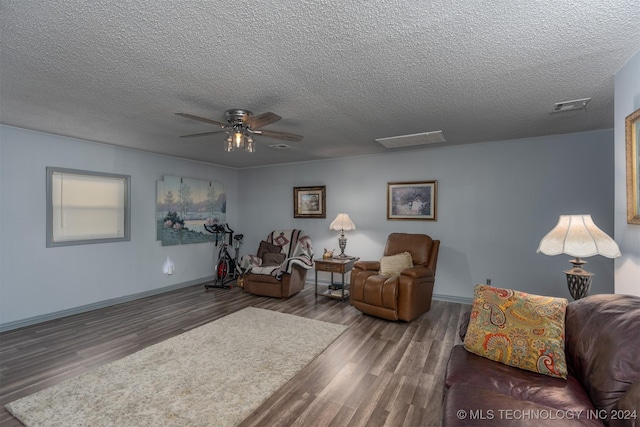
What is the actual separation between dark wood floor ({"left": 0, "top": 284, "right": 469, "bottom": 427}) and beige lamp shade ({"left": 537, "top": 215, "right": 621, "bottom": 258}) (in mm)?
1372

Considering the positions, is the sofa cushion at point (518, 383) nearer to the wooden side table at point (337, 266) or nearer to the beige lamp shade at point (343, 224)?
the wooden side table at point (337, 266)

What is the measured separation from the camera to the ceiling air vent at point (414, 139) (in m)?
3.78

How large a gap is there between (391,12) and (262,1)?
656mm

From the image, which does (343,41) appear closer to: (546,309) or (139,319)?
(546,309)

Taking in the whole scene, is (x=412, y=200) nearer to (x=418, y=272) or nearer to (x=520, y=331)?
(x=418, y=272)

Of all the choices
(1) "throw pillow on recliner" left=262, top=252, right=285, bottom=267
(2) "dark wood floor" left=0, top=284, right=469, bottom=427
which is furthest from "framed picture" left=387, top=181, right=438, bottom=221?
(1) "throw pillow on recliner" left=262, top=252, right=285, bottom=267

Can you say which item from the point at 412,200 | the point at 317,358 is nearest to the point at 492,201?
the point at 412,200

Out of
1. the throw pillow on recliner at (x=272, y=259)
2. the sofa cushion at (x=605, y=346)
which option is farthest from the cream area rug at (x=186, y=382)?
the throw pillow on recliner at (x=272, y=259)

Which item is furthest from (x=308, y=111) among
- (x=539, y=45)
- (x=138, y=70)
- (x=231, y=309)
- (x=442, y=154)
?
(x=231, y=309)

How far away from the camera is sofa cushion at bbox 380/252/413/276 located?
404 cm

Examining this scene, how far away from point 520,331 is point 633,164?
1332mm

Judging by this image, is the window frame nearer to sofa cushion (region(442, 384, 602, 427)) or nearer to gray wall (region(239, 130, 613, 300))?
gray wall (region(239, 130, 613, 300))

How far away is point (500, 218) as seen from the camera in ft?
13.9

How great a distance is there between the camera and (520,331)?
172 centimetres
